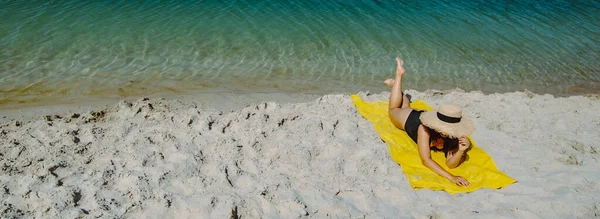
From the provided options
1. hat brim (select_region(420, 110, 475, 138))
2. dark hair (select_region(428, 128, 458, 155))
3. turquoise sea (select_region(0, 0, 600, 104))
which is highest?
hat brim (select_region(420, 110, 475, 138))

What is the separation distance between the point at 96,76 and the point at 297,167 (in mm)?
4920

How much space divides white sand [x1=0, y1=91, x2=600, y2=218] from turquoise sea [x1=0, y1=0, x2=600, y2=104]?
1.78 meters

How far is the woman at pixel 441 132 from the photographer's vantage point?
4.28 meters

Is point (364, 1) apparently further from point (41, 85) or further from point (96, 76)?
point (41, 85)

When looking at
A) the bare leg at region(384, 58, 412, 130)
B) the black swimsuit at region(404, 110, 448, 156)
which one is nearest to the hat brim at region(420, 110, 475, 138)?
the black swimsuit at region(404, 110, 448, 156)

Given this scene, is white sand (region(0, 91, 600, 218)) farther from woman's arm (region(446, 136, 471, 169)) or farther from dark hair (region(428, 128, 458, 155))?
dark hair (region(428, 128, 458, 155))

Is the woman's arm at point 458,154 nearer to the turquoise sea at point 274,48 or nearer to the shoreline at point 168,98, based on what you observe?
the shoreline at point 168,98

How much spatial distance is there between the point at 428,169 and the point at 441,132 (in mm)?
552

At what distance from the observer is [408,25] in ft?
37.8

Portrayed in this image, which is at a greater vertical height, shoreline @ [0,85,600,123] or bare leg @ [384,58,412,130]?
bare leg @ [384,58,412,130]

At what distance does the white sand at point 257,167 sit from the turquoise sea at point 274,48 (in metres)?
1.78

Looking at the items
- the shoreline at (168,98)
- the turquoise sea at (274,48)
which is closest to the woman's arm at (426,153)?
the shoreline at (168,98)

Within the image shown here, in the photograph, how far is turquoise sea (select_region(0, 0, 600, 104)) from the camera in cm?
746

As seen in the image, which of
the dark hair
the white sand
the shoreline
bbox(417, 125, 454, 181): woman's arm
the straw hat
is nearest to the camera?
the white sand
